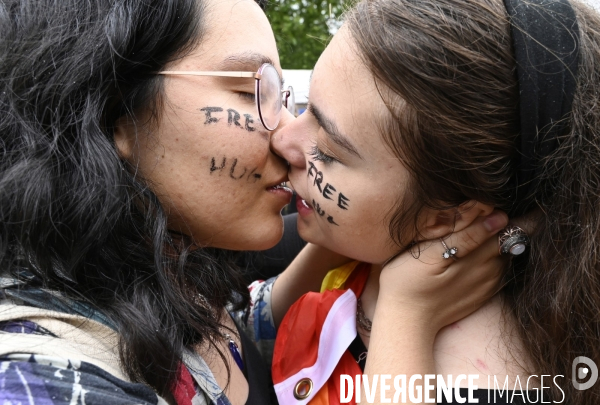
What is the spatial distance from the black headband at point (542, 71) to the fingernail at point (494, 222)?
0.12 meters

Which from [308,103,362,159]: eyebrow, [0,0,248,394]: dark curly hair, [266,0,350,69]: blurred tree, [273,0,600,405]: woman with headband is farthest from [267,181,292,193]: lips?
[266,0,350,69]: blurred tree

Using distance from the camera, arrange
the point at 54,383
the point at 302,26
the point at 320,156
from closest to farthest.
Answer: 1. the point at 54,383
2. the point at 320,156
3. the point at 302,26

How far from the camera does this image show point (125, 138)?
1543 mm

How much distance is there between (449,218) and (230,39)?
85cm

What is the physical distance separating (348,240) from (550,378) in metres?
0.69

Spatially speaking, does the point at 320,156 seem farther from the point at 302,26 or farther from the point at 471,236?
the point at 302,26

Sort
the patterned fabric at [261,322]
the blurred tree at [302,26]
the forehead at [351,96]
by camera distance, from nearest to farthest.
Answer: the forehead at [351,96], the patterned fabric at [261,322], the blurred tree at [302,26]

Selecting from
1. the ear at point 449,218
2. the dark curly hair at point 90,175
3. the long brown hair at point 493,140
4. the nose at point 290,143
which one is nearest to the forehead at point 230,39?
the dark curly hair at point 90,175

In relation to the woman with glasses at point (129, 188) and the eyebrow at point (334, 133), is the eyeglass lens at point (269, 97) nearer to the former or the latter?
the woman with glasses at point (129, 188)

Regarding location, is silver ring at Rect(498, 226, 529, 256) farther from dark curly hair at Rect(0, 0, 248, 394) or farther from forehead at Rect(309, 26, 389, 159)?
dark curly hair at Rect(0, 0, 248, 394)

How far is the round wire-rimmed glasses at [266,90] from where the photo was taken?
5.34ft

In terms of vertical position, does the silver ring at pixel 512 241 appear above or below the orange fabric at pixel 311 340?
above

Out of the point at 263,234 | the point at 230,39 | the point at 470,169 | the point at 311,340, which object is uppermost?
the point at 230,39

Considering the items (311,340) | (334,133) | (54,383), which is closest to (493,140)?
(334,133)
